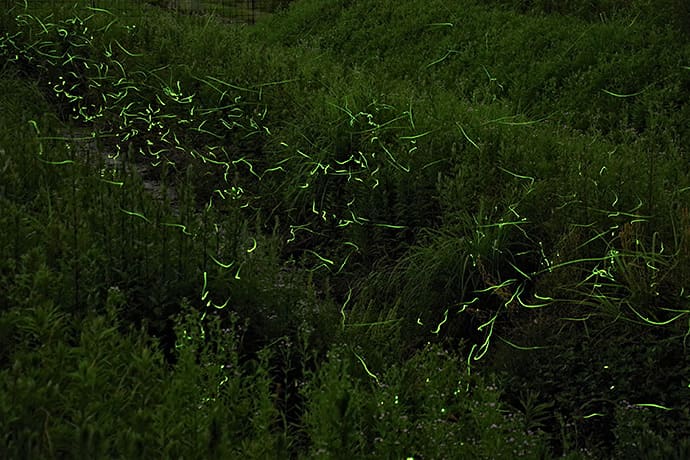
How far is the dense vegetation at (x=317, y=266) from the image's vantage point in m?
3.20

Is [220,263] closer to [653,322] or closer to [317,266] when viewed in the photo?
[317,266]

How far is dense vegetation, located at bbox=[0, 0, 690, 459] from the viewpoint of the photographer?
10.5 ft

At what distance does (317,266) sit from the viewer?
5844mm

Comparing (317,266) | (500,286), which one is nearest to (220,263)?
(317,266)

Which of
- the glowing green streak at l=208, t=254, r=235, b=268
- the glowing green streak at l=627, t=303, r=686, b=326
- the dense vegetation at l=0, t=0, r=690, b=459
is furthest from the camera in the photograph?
the glowing green streak at l=208, t=254, r=235, b=268

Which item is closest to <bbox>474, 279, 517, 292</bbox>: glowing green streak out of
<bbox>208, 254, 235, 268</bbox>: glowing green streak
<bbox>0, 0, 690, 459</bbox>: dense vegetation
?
<bbox>0, 0, 690, 459</bbox>: dense vegetation

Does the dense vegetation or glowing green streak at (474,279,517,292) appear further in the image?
glowing green streak at (474,279,517,292)

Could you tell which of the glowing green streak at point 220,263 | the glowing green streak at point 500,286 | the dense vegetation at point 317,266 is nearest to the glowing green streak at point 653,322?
the dense vegetation at point 317,266

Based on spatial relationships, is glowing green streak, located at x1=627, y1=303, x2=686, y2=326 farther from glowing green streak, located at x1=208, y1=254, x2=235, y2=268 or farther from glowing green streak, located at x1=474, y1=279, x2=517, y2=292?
glowing green streak, located at x1=208, y1=254, x2=235, y2=268

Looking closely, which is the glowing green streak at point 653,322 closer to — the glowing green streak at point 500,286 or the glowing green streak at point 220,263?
the glowing green streak at point 500,286

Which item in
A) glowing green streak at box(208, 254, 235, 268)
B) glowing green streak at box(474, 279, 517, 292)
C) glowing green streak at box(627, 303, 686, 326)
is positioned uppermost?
glowing green streak at box(208, 254, 235, 268)

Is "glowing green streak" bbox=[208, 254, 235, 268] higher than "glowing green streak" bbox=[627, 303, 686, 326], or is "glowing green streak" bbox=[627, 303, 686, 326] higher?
"glowing green streak" bbox=[208, 254, 235, 268]

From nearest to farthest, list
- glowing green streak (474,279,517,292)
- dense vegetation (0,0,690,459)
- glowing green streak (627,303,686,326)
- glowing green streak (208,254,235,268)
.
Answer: dense vegetation (0,0,690,459) → glowing green streak (627,303,686,326) → glowing green streak (208,254,235,268) → glowing green streak (474,279,517,292)

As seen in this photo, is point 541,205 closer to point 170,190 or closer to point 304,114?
point 304,114
